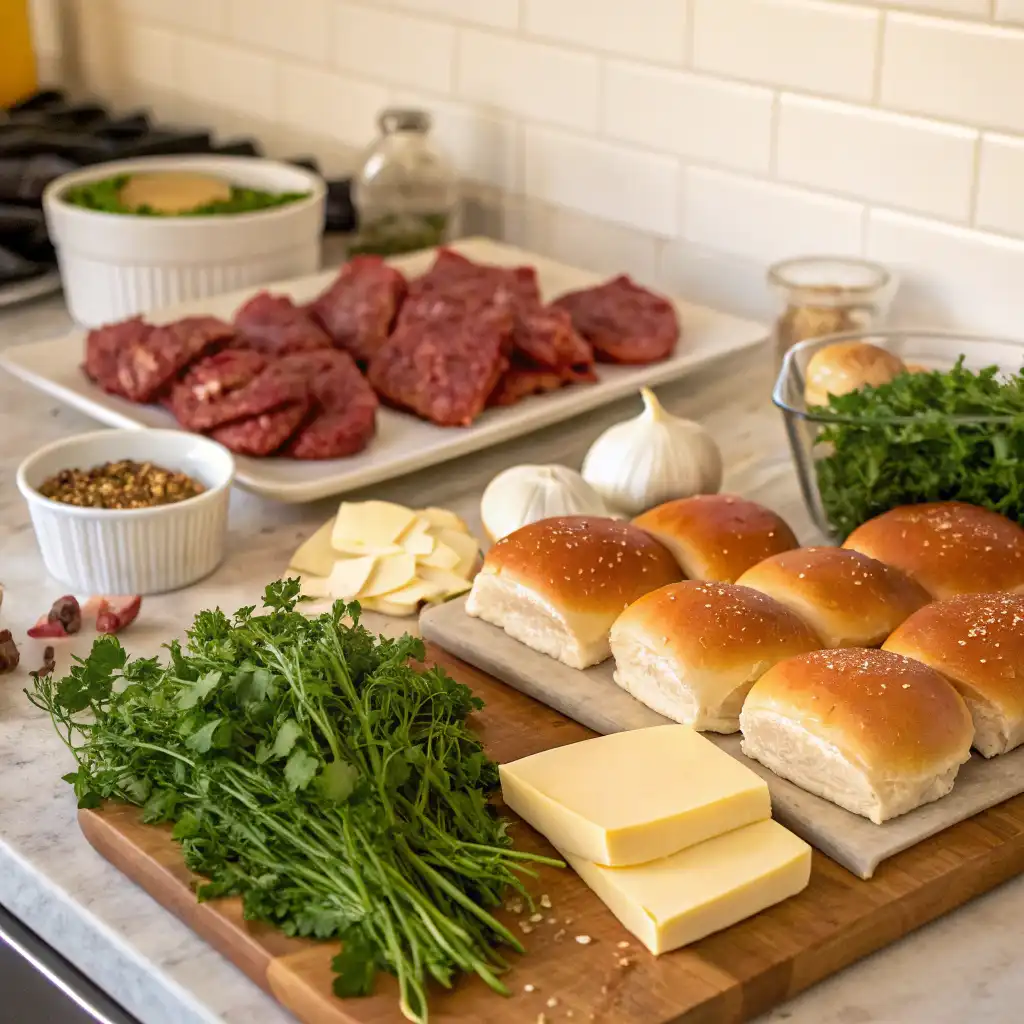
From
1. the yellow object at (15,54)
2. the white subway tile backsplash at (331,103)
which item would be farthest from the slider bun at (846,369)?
the yellow object at (15,54)

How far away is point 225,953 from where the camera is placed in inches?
37.7

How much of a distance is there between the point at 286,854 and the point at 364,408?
2.36 ft

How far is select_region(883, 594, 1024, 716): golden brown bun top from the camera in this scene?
1.12 meters

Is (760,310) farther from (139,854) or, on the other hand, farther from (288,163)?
(139,854)

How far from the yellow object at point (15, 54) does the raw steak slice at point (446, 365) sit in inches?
50.8

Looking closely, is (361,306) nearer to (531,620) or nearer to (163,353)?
(163,353)

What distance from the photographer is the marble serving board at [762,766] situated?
3.37 feet

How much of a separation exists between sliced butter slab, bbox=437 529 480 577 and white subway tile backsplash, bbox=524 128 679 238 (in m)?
0.75

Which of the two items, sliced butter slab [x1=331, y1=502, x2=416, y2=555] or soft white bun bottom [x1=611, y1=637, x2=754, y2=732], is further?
sliced butter slab [x1=331, y1=502, x2=416, y2=555]

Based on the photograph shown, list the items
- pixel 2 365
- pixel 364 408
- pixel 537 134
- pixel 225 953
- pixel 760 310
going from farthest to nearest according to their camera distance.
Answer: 1. pixel 537 134
2. pixel 760 310
3. pixel 2 365
4. pixel 364 408
5. pixel 225 953

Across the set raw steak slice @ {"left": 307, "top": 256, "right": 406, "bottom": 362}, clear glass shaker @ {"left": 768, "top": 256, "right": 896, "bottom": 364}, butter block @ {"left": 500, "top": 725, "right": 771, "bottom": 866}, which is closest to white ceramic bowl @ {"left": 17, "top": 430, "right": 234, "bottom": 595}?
raw steak slice @ {"left": 307, "top": 256, "right": 406, "bottom": 362}

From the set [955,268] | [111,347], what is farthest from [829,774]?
[111,347]

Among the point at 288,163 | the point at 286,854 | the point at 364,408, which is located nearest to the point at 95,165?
the point at 288,163

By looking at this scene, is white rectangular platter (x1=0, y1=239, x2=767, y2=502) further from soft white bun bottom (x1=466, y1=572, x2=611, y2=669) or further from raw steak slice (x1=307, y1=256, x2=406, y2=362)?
soft white bun bottom (x1=466, y1=572, x2=611, y2=669)
